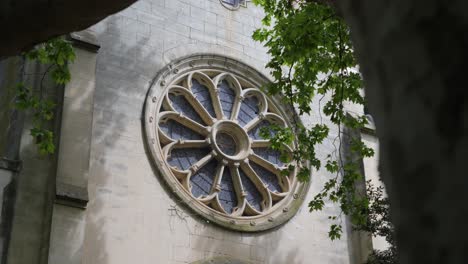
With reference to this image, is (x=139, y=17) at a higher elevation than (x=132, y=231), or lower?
higher

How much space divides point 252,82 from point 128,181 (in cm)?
386

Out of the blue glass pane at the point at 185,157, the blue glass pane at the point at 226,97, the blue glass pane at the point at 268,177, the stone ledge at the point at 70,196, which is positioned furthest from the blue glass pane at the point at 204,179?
the stone ledge at the point at 70,196

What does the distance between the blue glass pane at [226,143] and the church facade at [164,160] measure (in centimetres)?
2

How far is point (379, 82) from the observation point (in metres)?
1.30

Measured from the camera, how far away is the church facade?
9836mm

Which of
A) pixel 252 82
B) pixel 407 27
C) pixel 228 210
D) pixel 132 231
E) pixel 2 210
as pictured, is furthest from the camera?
pixel 252 82

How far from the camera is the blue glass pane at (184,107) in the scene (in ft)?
41.4

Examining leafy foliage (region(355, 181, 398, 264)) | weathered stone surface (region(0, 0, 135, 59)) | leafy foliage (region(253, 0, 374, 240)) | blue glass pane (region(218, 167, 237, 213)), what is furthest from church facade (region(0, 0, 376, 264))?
weathered stone surface (region(0, 0, 135, 59))

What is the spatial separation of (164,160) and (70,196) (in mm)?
2363

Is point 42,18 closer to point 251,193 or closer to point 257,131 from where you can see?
point 251,193

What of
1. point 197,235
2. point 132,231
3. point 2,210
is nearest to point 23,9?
point 2,210

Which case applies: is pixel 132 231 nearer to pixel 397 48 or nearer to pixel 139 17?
pixel 139 17

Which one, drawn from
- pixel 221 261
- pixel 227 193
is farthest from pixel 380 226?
pixel 227 193

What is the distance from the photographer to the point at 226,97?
13.3 metres
